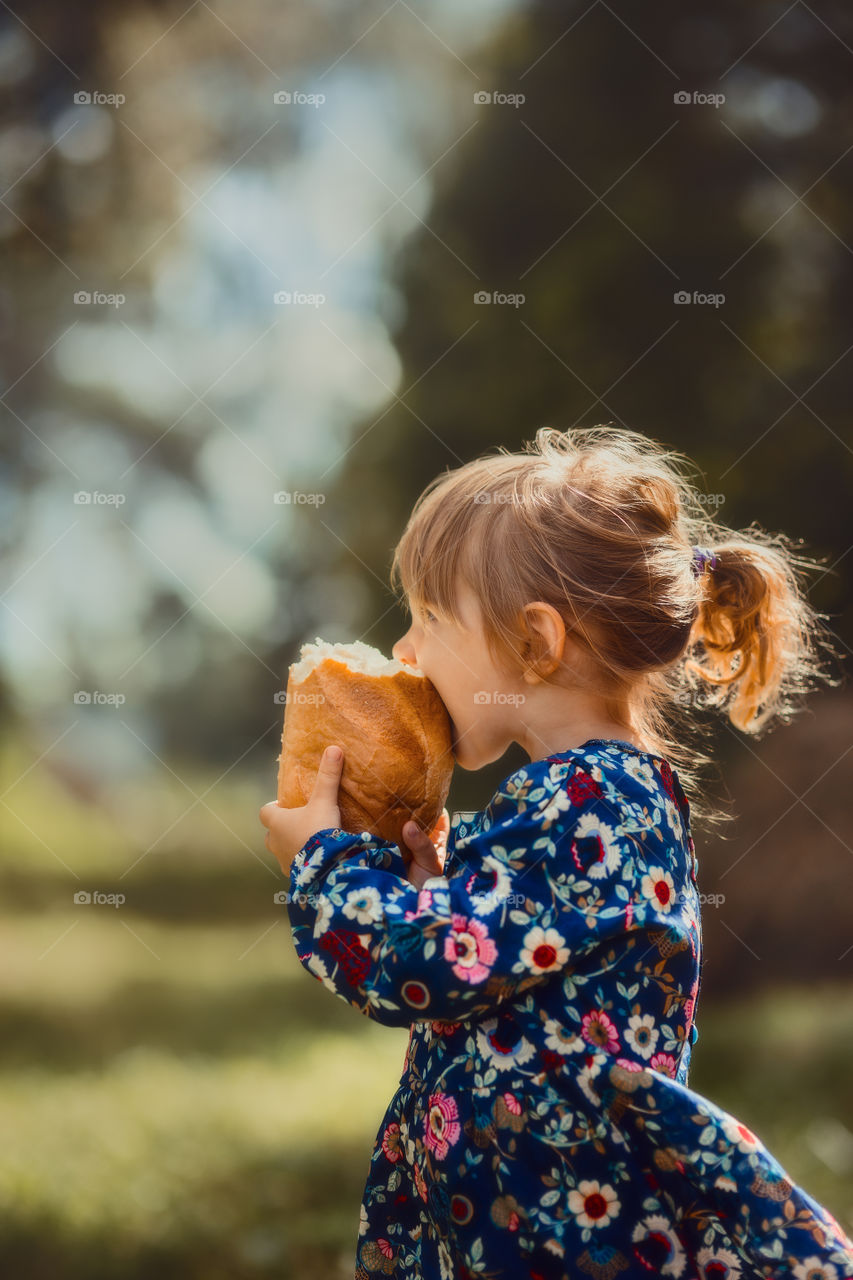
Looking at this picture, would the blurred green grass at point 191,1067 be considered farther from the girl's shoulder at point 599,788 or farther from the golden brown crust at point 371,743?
the girl's shoulder at point 599,788

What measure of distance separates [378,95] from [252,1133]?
216cm

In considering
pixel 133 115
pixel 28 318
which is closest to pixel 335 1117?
pixel 28 318

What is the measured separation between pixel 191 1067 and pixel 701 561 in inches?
Answer: 61.4

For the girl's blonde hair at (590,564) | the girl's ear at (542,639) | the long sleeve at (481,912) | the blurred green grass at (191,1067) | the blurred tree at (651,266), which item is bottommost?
the blurred green grass at (191,1067)

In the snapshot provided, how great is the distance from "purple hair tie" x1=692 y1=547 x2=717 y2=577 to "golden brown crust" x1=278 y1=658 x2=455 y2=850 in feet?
1.15

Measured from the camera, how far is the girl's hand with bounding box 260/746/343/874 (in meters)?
1.00

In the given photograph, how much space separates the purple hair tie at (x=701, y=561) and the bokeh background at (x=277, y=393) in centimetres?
98

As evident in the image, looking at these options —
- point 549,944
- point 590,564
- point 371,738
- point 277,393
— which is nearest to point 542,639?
point 590,564

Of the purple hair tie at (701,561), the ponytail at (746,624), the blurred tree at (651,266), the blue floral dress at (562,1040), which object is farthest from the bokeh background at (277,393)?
the blue floral dress at (562,1040)

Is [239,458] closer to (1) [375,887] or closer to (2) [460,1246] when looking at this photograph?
(1) [375,887]

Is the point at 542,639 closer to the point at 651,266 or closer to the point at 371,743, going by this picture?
the point at 371,743

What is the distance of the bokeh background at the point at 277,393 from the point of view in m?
1.94

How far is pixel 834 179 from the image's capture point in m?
2.05

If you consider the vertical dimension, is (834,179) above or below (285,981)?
above
